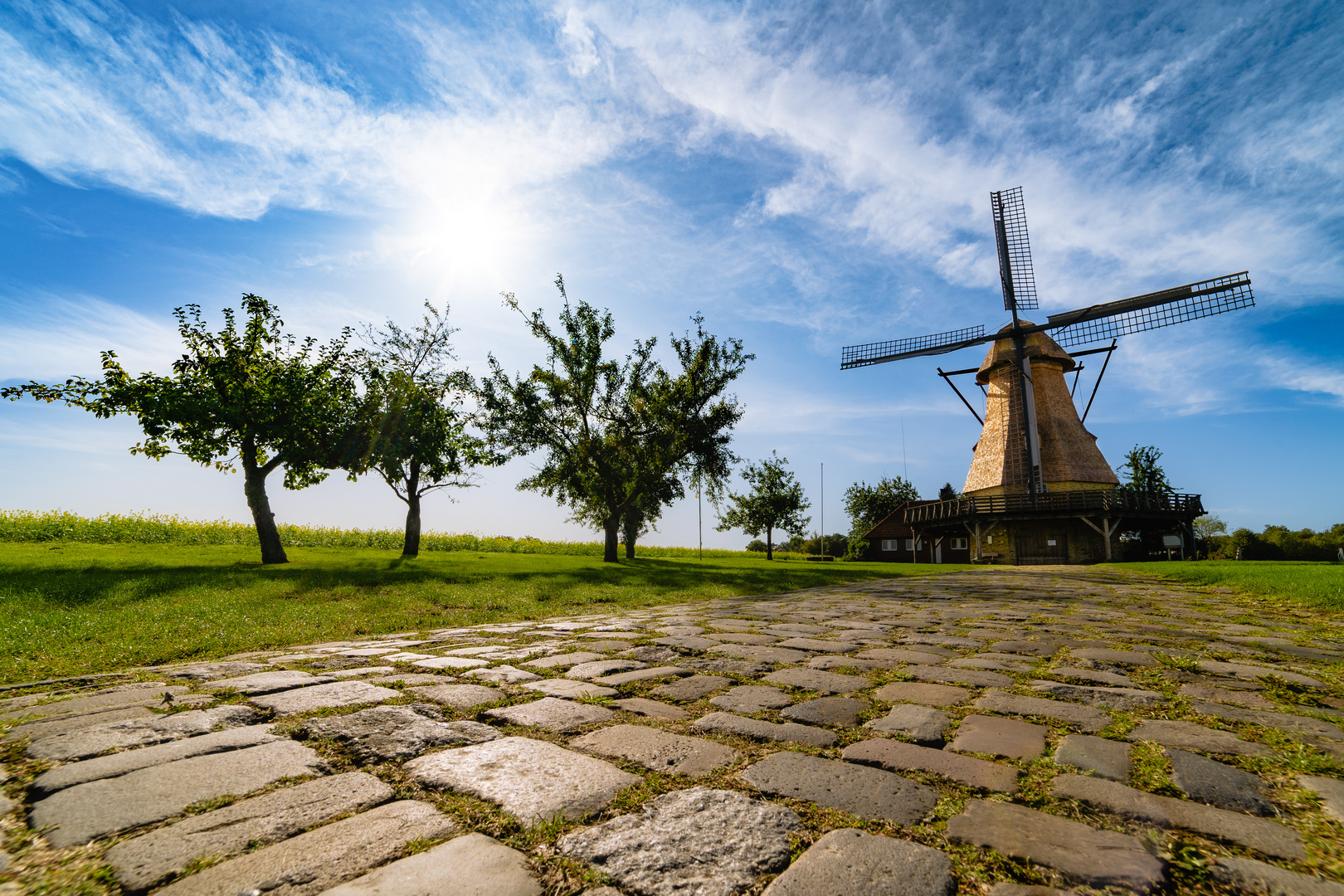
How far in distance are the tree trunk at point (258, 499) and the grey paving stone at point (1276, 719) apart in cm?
1751

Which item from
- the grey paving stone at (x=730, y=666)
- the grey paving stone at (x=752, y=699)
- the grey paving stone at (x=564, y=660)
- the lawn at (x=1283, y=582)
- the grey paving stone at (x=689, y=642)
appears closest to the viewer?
the grey paving stone at (x=752, y=699)

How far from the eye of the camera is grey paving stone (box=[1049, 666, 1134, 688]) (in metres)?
3.29

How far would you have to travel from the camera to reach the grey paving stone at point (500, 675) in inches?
132

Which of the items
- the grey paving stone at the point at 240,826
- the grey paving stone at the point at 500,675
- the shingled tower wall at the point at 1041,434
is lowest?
the grey paving stone at the point at 240,826

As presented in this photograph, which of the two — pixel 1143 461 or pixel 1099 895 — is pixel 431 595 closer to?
pixel 1099 895

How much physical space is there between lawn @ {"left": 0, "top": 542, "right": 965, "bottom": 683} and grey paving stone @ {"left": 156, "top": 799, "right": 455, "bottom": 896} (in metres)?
3.79

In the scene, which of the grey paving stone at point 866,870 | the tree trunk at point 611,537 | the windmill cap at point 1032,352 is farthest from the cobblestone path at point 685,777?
the windmill cap at point 1032,352

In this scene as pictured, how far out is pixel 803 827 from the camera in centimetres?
164

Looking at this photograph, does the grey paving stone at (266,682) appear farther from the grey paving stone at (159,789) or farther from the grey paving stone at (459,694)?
the grey paving stone at (159,789)

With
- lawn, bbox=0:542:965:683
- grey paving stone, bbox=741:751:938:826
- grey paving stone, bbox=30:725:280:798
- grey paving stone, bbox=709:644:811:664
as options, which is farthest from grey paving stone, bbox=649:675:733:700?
lawn, bbox=0:542:965:683

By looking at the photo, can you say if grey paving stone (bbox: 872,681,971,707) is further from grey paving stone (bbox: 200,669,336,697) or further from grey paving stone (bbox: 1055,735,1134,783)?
grey paving stone (bbox: 200,669,336,697)

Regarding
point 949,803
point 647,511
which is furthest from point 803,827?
point 647,511

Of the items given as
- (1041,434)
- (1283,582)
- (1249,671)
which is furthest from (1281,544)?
(1249,671)

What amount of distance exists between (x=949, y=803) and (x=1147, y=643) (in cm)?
399
